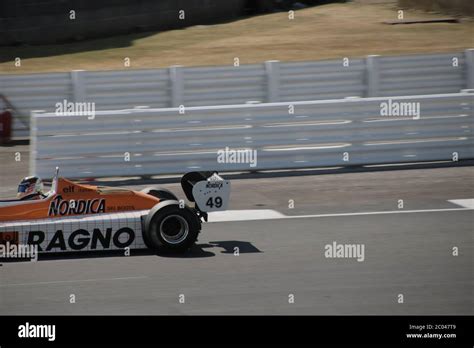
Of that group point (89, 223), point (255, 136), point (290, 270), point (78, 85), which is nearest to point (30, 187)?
point (89, 223)

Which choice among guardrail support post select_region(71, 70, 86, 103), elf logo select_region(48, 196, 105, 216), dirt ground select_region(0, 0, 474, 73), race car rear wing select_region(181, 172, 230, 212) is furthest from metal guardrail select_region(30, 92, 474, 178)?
dirt ground select_region(0, 0, 474, 73)

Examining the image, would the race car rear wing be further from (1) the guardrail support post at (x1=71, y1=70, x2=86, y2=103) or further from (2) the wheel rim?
(1) the guardrail support post at (x1=71, y1=70, x2=86, y2=103)

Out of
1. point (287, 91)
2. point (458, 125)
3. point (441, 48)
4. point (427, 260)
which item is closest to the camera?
point (427, 260)

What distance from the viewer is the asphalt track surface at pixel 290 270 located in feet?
27.1

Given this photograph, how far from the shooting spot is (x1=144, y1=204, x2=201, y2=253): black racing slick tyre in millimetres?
9969

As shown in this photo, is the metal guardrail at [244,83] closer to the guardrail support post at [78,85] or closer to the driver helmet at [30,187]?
the guardrail support post at [78,85]

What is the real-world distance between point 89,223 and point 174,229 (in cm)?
87

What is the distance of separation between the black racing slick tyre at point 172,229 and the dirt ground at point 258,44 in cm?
1528

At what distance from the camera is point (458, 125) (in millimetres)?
15523

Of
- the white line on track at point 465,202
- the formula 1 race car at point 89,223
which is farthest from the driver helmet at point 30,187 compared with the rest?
the white line on track at point 465,202

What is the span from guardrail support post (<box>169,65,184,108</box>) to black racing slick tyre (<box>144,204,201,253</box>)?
31.3ft
